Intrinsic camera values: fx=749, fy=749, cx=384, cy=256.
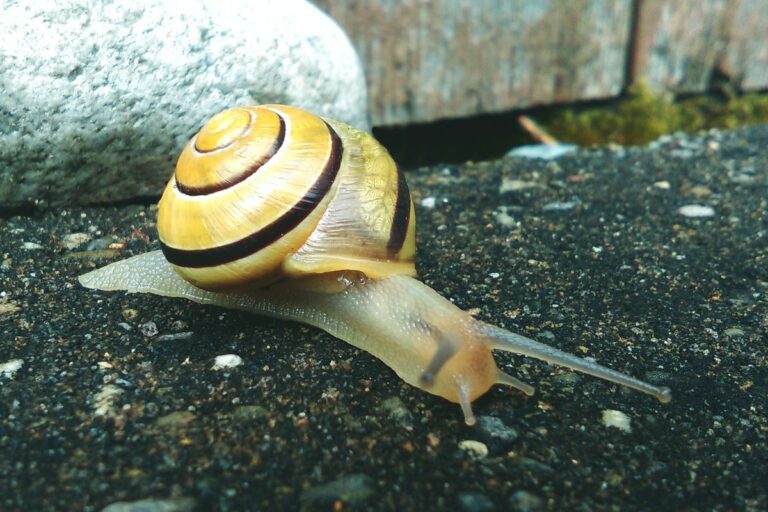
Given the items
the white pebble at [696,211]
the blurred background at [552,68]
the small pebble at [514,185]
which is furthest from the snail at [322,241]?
the blurred background at [552,68]

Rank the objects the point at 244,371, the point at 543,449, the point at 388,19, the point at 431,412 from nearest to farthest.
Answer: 1. the point at 543,449
2. the point at 431,412
3. the point at 244,371
4. the point at 388,19

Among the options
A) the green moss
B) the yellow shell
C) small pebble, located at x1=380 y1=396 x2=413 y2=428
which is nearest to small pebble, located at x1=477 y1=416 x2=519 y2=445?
small pebble, located at x1=380 y1=396 x2=413 y2=428

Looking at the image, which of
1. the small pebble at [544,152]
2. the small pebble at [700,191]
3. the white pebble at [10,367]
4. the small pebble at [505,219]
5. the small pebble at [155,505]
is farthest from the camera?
the small pebble at [544,152]

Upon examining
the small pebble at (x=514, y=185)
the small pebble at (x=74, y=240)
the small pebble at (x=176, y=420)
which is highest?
the small pebble at (x=176, y=420)

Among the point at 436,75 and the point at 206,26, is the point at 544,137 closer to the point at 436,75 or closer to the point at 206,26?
the point at 436,75

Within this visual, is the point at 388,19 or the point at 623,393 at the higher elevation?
the point at 388,19

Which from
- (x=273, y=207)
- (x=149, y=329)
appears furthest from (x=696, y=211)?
(x=149, y=329)

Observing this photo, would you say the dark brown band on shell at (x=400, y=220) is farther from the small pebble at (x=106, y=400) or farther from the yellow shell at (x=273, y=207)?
the small pebble at (x=106, y=400)

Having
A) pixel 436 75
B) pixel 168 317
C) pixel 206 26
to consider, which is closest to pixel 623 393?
pixel 168 317
